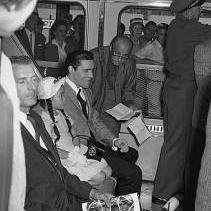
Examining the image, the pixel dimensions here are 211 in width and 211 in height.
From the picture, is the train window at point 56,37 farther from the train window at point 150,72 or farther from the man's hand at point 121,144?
the man's hand at point 121,144

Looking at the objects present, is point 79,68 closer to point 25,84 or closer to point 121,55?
point 121,55

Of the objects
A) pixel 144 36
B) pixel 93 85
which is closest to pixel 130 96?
pixel 93 85

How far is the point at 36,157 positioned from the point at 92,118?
1.56 metres

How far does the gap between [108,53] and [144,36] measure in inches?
27.7

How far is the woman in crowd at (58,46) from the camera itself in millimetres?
4957

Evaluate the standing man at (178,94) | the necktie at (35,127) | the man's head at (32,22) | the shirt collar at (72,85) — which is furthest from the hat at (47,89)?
the man's head at (32,22)

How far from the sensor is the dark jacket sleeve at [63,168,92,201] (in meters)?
2.88

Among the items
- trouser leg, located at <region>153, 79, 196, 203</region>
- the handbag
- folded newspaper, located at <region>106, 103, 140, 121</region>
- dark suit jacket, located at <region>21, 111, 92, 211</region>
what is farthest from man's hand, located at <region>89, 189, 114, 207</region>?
folded newspaper, located at <region>106, 103, 140, 121</region>

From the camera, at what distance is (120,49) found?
454 centimetres

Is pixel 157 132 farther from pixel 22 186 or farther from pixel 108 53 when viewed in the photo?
pixel 22 186

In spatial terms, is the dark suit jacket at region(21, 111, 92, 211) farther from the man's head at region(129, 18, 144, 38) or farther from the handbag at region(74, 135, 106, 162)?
the man's head at region(129, 18, 144, 38)

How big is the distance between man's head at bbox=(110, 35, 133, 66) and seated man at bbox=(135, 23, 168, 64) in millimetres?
261

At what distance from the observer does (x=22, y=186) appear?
4.16ft

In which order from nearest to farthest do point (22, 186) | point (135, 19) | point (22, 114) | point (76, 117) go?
1. point (22, 186)
2. point (22, 114)
3. point (76, 117)
4. point (135, 19)
